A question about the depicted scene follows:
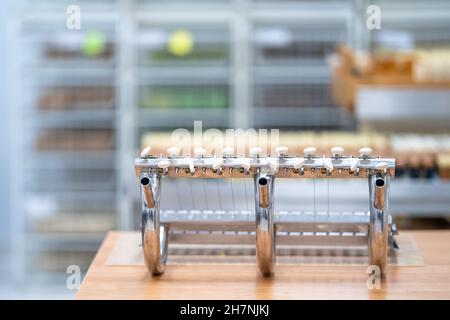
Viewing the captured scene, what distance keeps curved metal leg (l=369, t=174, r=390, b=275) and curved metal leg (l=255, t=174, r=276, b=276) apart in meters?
0.29

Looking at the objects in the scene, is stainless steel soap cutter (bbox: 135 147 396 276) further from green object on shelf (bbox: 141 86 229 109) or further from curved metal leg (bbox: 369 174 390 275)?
green object on shelf (bbox: 141 86 229 109)

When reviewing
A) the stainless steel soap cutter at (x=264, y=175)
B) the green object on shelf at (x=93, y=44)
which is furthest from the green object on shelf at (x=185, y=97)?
the stainless steel soap cutter at (x=264, y=175)

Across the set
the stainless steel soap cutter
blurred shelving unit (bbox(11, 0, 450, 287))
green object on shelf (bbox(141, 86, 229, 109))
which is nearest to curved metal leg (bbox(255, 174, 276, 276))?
the stainless steel soap cutter

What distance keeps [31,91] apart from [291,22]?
203 cm

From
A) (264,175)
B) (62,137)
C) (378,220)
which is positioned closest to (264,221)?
(264,175)

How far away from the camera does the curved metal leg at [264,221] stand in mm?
2473

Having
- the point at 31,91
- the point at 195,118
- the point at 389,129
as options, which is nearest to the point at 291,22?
the point at 195,118

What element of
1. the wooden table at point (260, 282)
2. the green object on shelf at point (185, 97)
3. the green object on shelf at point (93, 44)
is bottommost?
the wooden table at point (260, 282)

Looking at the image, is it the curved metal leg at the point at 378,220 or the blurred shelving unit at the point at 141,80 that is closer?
the curved metal leg at the point at 378,220

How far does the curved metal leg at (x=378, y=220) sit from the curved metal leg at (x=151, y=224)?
0.63m

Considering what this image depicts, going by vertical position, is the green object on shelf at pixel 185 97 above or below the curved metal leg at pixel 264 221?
above

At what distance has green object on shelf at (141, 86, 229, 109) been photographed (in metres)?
6.45

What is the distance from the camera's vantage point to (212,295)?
2.43 metres

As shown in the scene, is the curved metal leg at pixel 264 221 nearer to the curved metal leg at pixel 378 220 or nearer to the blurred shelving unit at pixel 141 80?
the curved metal leg at pixel 378 220
